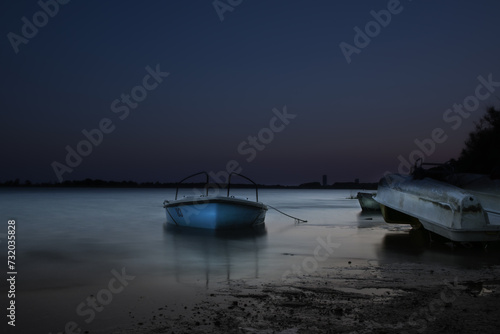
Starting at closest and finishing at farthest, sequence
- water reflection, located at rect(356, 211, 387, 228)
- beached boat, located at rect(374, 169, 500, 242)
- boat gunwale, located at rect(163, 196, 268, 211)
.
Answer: beached boat, located at rect(374, 169, 500, 242), boat gunwale, located at rect(163, 196, 268, 211), water reflection, located at rect(356, 211, 387, 228)

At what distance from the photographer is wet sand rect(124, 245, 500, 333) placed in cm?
509

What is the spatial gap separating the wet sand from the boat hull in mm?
9666

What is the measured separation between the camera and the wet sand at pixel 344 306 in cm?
509

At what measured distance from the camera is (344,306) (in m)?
5.97

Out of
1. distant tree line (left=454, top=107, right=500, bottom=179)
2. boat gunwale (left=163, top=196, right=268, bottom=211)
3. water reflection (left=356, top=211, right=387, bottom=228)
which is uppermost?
distant tree line (left=454, top=107, right=500, bottom=179)

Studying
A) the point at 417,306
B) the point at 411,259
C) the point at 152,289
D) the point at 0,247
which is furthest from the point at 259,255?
the point at 0,247

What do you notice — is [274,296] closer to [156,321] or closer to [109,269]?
[156,321]

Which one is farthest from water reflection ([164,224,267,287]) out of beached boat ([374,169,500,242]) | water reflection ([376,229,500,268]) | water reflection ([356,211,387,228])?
water reflection ([356,211,387,228])

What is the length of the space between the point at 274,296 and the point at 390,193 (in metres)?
11.4

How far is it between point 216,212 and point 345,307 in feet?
41.0

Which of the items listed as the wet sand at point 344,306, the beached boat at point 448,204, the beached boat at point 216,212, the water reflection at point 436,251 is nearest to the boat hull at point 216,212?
the beached boat at point 216,212

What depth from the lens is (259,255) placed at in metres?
12.5

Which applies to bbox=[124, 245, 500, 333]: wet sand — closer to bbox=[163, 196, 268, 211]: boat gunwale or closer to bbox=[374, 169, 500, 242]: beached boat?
bbox=[374, 169, 500, 242]: beached boat

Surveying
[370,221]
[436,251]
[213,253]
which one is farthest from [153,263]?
[370,221]
